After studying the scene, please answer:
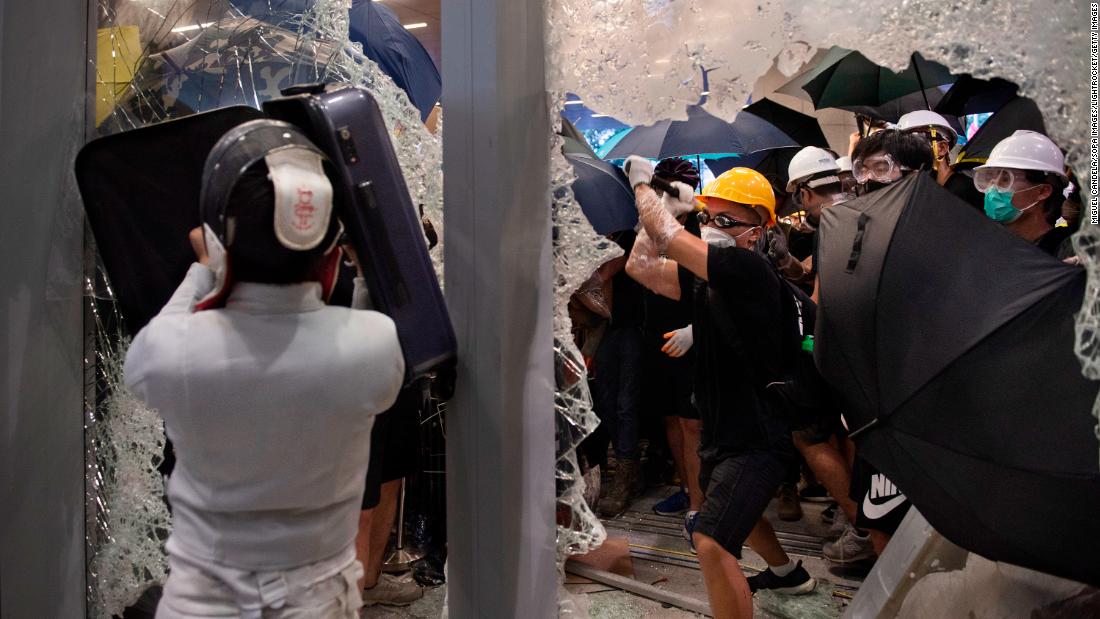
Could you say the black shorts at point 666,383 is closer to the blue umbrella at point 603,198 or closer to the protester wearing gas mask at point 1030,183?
the blue umbrella at point 603,198

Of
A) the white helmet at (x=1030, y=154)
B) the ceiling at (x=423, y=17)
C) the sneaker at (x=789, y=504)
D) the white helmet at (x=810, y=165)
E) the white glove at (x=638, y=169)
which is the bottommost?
the sneaker at (x=789, y=504)

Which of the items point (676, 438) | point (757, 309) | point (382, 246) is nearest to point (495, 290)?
point (382, 246)

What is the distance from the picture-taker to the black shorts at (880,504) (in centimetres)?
340

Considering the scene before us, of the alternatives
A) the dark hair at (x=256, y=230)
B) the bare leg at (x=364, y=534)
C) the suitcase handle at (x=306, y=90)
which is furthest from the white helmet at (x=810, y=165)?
the dark hair at (x=256, y=230)

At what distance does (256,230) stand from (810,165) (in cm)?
352

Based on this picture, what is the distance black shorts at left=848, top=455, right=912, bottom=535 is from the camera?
3.40 metres

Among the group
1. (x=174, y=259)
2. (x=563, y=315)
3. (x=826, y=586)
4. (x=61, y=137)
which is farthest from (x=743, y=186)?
(x=61, y=137)

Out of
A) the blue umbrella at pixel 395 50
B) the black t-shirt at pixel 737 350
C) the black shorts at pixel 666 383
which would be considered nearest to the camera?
the black t-shirt at pixel 737 350

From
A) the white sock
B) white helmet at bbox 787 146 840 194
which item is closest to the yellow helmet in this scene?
white helmet at bbox 787 146 840 194

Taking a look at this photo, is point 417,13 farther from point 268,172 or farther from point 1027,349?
point 1027,349

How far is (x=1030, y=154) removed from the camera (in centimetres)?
279

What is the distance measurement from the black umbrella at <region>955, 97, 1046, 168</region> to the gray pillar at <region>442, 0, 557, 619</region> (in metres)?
2.14

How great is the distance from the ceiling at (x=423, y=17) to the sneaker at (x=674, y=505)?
2.67 metres

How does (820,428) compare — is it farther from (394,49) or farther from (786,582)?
(394,49)
